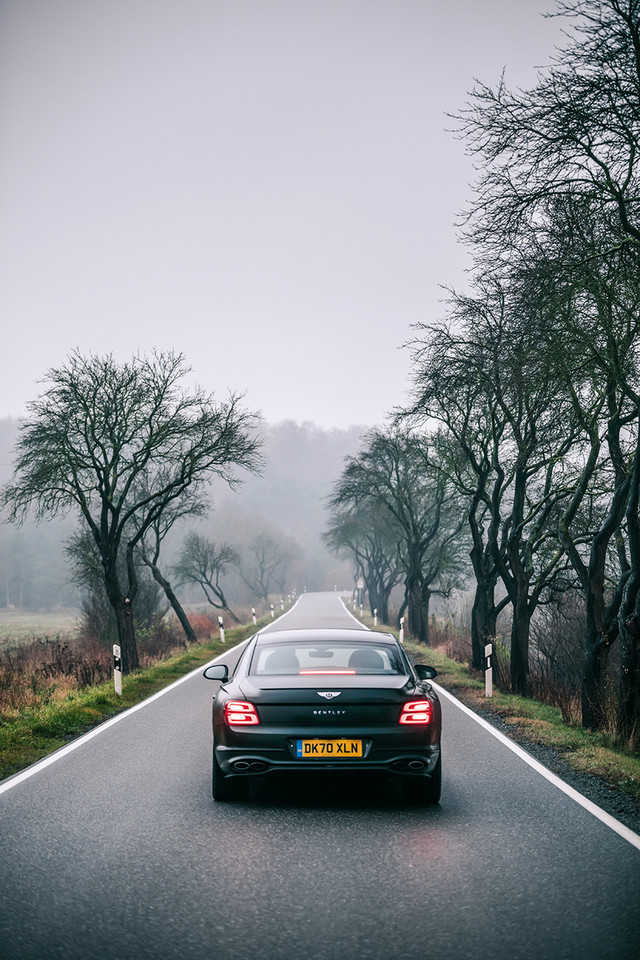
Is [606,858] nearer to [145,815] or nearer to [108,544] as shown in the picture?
[145,815]

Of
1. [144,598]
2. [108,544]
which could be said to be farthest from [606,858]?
[144,598]

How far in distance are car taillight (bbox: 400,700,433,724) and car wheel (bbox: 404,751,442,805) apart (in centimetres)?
38

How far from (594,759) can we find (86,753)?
5.13m

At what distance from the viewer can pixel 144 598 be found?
116 feet

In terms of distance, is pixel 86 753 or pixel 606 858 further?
pixel 86 753

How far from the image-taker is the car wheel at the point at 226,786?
709 cm

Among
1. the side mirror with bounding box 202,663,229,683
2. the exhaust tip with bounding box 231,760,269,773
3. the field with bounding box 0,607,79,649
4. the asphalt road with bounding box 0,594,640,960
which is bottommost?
the field with bounding box 0,607,79,649

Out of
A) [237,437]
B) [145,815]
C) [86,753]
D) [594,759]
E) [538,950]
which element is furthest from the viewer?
[237,437]

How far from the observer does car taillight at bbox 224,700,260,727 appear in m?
6.84

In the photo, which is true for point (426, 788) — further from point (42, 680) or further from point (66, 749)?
point (42, 680)

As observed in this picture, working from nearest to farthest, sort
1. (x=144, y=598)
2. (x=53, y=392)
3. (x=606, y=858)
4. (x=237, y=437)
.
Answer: (x=606, y=858) → (x=53, y=392) → (x=237, y=437) → (x=144, y=598)

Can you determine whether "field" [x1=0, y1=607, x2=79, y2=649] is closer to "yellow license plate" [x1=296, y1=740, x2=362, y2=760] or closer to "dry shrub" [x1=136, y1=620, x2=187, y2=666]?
"dry shrub" [x1=136, y1=620, x2=187, y2=666]

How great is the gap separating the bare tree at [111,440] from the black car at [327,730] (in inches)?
651

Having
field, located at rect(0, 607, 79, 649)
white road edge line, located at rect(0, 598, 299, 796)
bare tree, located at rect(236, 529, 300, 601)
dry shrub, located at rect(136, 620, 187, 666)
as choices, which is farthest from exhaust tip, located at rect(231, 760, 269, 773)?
bare tree, located at rect(236, 529, 300, 601)
